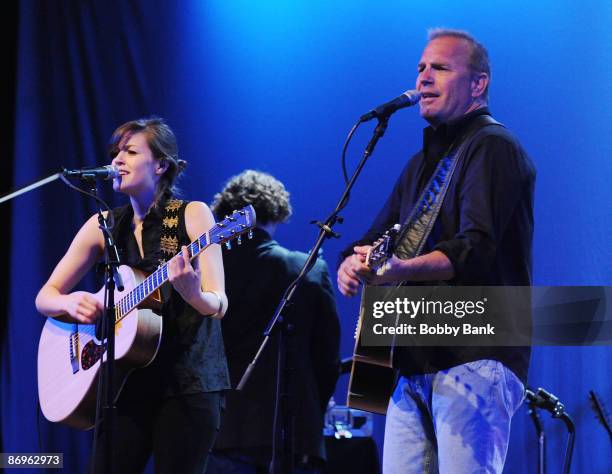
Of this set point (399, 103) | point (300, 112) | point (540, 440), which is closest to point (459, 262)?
point (399, 103)

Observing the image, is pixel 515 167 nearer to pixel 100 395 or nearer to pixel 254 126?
pixel 100 395

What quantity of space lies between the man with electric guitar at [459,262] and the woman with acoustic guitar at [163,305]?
2.09 feet

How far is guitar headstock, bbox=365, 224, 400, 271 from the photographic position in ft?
7.45

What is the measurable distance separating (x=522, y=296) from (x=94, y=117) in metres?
3.78

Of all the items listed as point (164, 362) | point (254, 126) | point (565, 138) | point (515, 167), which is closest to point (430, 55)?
point (515, 167)

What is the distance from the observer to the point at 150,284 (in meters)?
3.09

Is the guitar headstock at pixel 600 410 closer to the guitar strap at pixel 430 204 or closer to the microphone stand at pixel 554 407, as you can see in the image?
the microphone stand at pixel 554 407

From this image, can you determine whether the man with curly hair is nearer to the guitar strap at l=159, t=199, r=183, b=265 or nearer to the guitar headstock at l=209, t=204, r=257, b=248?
the guitar strap at l=159, t=199, r=183, b=265

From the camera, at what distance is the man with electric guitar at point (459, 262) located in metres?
2.33

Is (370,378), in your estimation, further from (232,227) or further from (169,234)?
(169,234)

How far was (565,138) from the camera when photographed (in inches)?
193

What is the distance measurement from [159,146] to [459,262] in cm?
152

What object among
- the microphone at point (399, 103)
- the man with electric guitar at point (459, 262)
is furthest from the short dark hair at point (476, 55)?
the microphone at point (399, 103)

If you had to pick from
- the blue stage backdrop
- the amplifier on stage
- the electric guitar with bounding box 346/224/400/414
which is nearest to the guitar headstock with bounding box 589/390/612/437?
the blue stage backdrop
